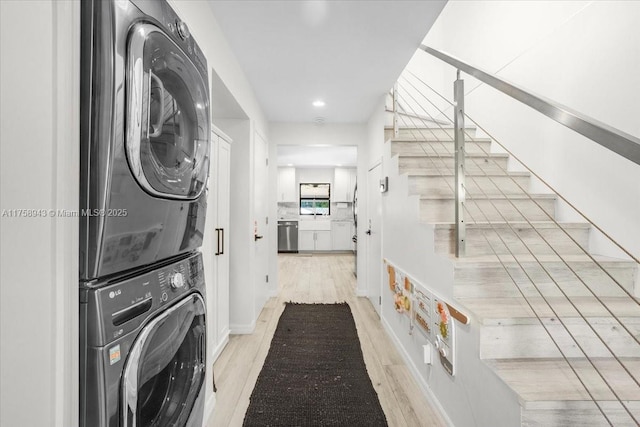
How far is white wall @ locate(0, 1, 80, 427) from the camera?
1.73 feet

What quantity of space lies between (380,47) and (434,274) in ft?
5.42

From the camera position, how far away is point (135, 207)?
72 centimetres

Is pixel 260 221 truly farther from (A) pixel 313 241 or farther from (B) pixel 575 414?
(A) pixel 313 241

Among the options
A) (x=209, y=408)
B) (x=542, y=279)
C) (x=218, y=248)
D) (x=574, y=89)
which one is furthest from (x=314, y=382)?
(x=574, y=89)

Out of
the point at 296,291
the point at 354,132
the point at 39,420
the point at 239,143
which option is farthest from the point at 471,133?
the point at 39,420

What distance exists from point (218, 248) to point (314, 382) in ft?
3.93

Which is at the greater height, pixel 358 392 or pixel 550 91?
pixel 550 91

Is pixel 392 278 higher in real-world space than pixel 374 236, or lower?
lower

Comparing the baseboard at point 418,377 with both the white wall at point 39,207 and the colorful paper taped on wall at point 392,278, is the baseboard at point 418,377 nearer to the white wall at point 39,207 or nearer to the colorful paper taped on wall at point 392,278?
the colorful paper taped on wall at point 392,278

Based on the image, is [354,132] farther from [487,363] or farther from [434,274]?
[487,363]

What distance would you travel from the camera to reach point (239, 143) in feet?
9.21

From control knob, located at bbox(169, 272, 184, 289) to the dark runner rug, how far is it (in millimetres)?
1121

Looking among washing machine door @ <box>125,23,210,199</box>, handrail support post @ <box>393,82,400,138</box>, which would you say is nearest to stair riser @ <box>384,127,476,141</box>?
handrail support post @ <box>393,82,400,138</box>

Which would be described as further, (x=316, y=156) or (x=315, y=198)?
(x=315, y=198)
